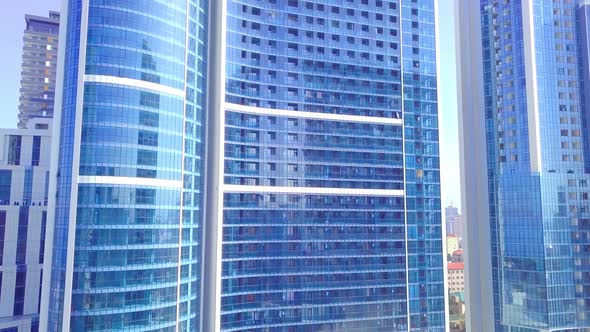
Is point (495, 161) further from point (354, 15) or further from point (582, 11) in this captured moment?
point (354, 15)

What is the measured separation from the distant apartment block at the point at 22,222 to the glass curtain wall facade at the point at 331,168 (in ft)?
73.4

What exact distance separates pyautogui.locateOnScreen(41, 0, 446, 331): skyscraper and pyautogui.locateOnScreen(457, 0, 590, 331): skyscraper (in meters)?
4.98

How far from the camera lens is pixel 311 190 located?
4353 cm

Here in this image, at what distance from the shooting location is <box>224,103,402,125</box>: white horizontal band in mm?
41688

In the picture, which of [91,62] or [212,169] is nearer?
[91,62]

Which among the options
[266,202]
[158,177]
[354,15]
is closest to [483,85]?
[354,15]

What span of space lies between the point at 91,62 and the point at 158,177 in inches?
365

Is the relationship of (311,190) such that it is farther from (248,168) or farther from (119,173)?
(119,173)

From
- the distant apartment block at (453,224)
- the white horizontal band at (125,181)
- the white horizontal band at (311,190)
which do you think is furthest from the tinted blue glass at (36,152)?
the distant apartment block at (453,224)

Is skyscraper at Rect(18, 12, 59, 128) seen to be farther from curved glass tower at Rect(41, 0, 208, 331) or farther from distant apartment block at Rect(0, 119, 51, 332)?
curved glass tower at Rect(41, 0, 208, 331)

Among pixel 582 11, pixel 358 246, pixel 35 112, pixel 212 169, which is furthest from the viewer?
pixel 35 112

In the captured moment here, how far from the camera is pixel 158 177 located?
34031 mm

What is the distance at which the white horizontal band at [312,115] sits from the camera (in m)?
41.7

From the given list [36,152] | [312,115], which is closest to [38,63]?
[36,152]
